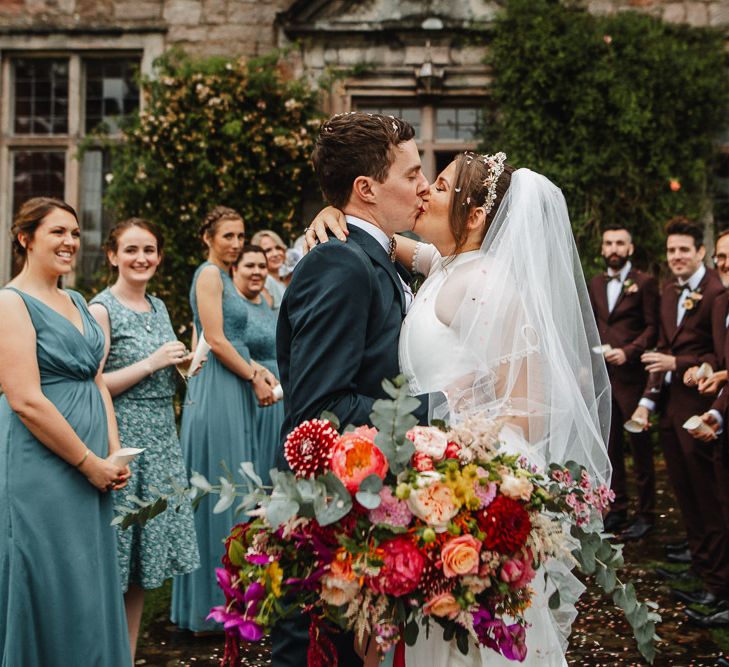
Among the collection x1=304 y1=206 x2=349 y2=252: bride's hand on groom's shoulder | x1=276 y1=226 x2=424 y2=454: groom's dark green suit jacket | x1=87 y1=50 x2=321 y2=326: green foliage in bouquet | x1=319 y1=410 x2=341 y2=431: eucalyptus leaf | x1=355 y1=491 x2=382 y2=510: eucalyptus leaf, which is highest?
x1=87 y1=50 x2=321 y2=326: green foliage in bouquet

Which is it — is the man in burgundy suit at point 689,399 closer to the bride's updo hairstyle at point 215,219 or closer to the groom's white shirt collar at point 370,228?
the bride's updo hairstyle at point 215,219

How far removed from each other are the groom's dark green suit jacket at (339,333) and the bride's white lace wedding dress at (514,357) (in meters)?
0.16

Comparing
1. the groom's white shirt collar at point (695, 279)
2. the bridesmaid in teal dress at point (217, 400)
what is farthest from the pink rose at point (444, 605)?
the groom's white shirt collar at point (695, 279)

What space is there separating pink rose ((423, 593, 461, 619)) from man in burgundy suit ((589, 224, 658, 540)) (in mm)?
5415

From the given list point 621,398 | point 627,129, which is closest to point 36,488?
point 621,398

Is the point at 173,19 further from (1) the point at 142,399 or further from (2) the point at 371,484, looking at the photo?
(2) the point at 371,484

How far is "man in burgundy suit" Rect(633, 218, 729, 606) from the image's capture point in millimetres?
5537

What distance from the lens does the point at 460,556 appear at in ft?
6.09

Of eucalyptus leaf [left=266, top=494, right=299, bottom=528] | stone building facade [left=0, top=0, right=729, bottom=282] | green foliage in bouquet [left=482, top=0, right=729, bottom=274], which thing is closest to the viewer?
eucalyptus leaf [left=266, top=494, right=299, bottom=528]

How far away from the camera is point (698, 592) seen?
5445 mm

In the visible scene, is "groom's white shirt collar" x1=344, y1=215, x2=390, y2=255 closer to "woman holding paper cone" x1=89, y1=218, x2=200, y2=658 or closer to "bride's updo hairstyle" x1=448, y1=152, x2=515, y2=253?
"bride's updo hairstyle" x1=448, y1=152, x2=515, y2=253

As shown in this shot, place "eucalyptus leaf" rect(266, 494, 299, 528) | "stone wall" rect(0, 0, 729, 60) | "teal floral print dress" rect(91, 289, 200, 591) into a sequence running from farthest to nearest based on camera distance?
1. "stone wall" rect(0, 0, 729, 60)
2. "teal floral print dress" rect(91, 289, 200, 591)
3. "eucalyptus leaf" rect(266, 494, 299, 528)

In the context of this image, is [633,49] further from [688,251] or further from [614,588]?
[614,588]

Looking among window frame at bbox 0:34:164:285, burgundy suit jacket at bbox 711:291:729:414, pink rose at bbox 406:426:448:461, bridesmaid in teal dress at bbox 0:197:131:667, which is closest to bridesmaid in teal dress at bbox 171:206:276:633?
bridesmaid in teal dress at bbox 0:197:131:667
